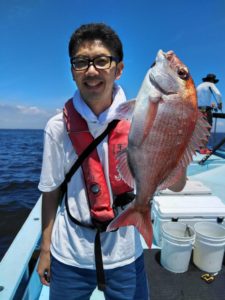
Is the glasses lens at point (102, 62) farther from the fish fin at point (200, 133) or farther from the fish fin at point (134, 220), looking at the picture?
the fish fin at point (134, 220)

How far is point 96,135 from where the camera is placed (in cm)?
178

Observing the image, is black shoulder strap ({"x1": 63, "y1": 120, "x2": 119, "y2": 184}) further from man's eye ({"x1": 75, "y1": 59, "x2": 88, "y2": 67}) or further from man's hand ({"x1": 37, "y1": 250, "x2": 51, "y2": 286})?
man's hand ({"x1": 37, "y1": 250, "x2": 51, "y2": 286})

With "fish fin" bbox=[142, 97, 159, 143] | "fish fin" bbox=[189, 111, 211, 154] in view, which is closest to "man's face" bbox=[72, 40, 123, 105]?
"fish fin" bbox=[142, 97, 159, 143]

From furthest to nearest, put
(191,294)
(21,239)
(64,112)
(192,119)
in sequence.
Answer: (21,239) < (191,294) < (64,112) < (192,119)

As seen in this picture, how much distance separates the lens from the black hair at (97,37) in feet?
5.50

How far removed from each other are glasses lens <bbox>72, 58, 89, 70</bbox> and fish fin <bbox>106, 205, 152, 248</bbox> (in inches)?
34.6

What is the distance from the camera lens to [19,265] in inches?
97.7

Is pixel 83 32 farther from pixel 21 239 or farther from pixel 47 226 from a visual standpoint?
pixel 21 239

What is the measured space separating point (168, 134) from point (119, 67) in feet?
2.48

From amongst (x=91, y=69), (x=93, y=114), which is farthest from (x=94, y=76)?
(x=93, y=114)

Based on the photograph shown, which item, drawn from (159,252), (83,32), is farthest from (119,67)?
(159,252)

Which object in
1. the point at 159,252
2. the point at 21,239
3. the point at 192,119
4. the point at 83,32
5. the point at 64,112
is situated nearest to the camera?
the point at 192,119

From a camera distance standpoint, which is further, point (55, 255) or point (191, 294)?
point (191, 294)

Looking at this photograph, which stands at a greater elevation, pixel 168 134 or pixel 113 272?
pixel 168 134
